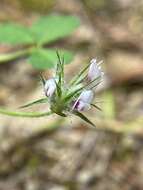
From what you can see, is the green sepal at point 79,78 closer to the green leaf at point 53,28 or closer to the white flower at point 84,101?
the white flower at point 84,101

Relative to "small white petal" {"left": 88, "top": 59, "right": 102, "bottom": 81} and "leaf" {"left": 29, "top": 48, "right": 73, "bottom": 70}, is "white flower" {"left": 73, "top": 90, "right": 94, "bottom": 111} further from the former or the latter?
"leaf" {"left": 29, "top": 48, "right": 73, "bottom": 70}

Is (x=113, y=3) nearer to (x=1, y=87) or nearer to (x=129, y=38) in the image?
(x=129, y=38)

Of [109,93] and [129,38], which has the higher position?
[129,38]

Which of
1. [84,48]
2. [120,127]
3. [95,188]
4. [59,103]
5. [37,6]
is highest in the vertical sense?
[37,6]

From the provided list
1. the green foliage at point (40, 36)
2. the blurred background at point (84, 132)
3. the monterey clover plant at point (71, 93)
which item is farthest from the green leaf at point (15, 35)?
the monterey clover plant at point (71, 93)

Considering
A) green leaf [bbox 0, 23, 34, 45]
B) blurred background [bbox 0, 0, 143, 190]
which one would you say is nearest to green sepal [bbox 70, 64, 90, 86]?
green leaf [bbox 0, 23, 34, 45]

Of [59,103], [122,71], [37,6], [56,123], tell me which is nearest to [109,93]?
[122,71]

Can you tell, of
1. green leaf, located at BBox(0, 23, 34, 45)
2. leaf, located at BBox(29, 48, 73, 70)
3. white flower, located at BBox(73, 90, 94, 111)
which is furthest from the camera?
green leaf, located at BBox(0, 23, 34, 45)
